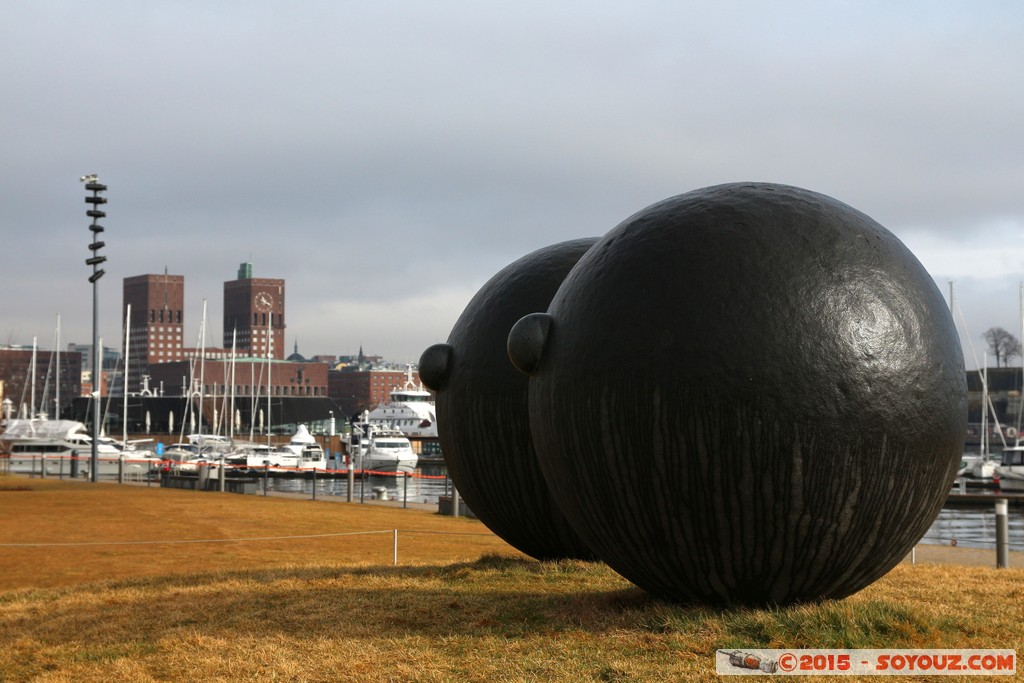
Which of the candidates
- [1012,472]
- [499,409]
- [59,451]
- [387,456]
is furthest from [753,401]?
[59,451]

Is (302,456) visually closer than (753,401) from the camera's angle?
No

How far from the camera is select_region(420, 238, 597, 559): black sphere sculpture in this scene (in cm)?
963

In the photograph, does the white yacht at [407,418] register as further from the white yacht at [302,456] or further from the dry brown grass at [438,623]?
the dry brown grass at [438,623]

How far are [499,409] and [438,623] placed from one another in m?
2.01

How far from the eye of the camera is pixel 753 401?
6785mm

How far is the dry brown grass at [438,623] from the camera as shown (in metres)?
6.99

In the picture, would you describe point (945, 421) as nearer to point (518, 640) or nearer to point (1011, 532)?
point (518, 640)

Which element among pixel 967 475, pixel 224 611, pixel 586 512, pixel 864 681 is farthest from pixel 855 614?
pixel 967 475

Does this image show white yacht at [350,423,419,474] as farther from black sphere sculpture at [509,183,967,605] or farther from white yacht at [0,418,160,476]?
black sphere sculpture at [509,183,967,605]

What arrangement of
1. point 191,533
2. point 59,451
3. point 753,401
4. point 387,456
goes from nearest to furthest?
point 753,401, point 191,533, point 59,451, point 387,456

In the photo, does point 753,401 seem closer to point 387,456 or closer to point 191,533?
point 191,533

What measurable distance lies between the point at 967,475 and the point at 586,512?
6141 centimetres

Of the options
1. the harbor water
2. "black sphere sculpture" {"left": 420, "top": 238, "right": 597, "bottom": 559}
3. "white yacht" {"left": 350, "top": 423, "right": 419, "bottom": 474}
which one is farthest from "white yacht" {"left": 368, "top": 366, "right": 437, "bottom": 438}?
"black sphere sculpture" {"left": 420, "top": 238, "right": 597, "bottom": 559}

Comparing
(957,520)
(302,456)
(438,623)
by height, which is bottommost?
(957,520)
